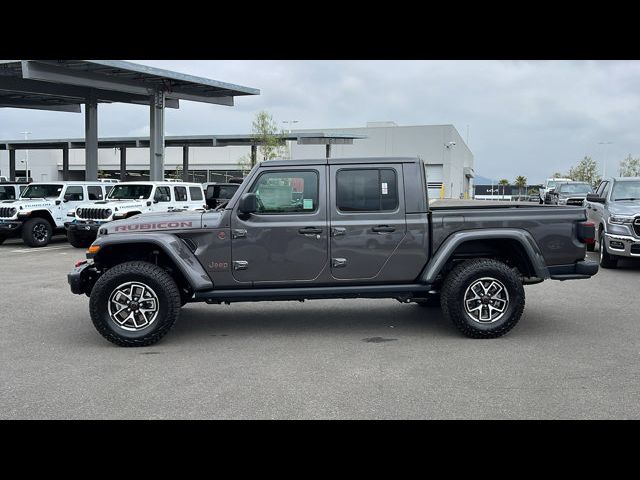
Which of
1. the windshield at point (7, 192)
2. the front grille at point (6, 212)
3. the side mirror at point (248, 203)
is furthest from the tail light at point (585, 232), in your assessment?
the windshield at point (7, 192)

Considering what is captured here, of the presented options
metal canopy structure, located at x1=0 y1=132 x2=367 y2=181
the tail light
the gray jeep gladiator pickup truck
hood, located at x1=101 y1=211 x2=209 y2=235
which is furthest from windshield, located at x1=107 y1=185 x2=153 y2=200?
metal canopy structure, located at x1=0 y1=132 x2=367 y2=181

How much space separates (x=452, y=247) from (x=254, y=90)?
896 inches

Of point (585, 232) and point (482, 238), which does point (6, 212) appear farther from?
point (585, 232)

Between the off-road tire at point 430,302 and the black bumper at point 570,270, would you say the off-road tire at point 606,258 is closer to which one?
the off-road tire at point 430,302

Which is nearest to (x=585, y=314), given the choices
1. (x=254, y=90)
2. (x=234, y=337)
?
(x=234, y=337)

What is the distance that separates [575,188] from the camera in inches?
1064

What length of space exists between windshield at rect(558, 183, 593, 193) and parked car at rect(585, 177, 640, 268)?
1438 centimetres

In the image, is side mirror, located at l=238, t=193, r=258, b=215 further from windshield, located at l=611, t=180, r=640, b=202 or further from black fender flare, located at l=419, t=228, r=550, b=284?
windshield, located at l=611, t=180, r=640, b=202

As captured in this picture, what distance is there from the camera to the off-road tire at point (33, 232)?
1639 cm

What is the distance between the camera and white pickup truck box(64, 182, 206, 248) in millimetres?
14938

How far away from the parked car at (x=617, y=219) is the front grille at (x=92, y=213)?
1147 cm

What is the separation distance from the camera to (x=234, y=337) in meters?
6.68
